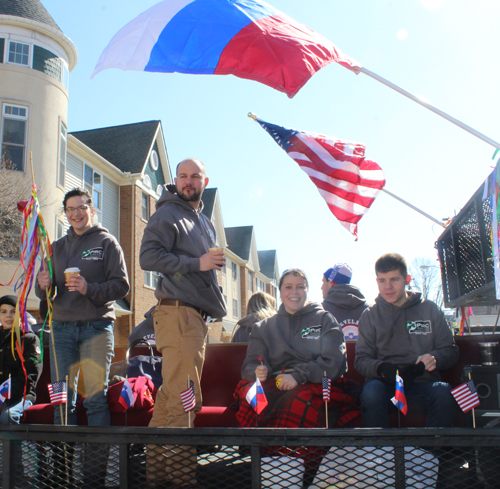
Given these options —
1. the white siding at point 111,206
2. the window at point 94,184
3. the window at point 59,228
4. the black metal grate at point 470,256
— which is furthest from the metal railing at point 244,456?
the white siding at point 111,206

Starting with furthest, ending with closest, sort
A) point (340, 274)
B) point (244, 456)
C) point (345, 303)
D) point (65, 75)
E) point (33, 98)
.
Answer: point (65, 75) < point (33, 98) < point (340, 274) < point (345, 303) < point (244, 456)

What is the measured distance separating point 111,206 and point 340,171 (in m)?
14.8

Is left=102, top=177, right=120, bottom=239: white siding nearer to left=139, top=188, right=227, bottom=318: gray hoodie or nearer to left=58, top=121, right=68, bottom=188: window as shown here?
left=58, top=121, right=68, bottom=188: window

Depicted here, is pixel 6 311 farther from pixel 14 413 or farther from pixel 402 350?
pixel 402 350

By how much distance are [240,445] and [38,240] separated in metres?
2.04

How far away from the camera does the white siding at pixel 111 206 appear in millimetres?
19297

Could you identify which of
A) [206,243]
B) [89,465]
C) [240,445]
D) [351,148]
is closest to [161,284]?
[206,243]

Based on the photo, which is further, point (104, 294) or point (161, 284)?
point (104, 294)

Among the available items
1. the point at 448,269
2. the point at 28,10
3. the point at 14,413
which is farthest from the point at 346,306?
the point at 28,10

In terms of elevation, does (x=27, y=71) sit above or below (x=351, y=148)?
above

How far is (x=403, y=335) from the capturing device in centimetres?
392

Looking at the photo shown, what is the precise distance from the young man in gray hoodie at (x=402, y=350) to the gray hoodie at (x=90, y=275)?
76.5 inches

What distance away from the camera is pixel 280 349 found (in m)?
3.91

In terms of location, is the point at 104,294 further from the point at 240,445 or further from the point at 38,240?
the point at 240,445
